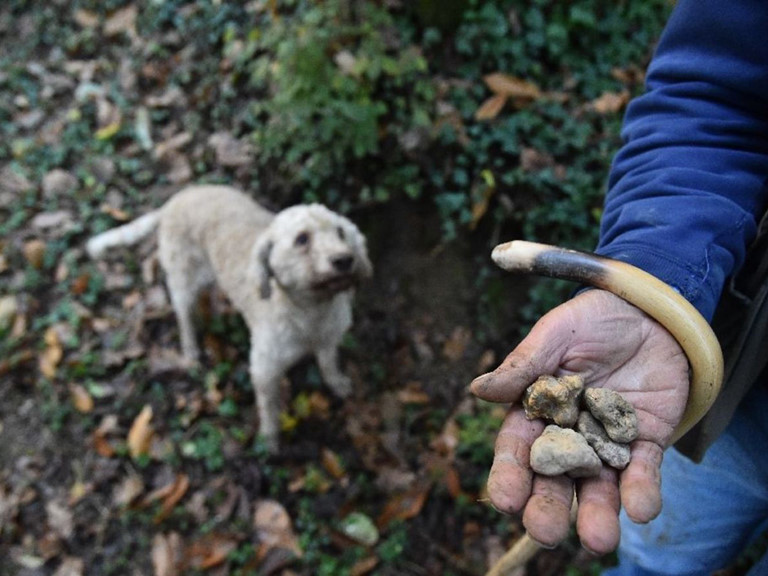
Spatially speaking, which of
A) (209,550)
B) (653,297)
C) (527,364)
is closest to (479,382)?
(527,364)

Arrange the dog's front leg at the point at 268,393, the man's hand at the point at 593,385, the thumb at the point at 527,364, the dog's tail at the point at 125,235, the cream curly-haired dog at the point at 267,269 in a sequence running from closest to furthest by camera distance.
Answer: the man's hand at the point at 593,385
the thumb at the point at 527,364
the cream curly-haired dog at the point at 267,269
the dog's front leg at the point at 268,393
the dog's tail at the point at 125,235

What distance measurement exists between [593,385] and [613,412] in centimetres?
15

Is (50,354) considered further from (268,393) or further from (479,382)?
(479,382)

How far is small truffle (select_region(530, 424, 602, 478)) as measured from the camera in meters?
1.42

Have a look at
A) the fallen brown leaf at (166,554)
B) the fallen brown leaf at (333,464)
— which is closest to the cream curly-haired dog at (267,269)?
the fallen brown leaf at (333,464)

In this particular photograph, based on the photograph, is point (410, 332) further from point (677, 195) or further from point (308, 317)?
point (677, 195)

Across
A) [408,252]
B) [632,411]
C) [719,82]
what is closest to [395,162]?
[408,252]

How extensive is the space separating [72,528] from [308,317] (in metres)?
1.85

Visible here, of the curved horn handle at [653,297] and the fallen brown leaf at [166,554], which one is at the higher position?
the curved horn handle at [653,297]

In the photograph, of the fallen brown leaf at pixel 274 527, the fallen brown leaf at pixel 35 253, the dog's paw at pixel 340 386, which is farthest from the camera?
the fallen brown leaf at pixel 35 253

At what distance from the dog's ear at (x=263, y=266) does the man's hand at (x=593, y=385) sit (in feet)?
6.88

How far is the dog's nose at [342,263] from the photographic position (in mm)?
3195

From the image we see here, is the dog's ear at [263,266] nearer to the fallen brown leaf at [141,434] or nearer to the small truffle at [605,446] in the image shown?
the fallen brown leaf at [141,434]

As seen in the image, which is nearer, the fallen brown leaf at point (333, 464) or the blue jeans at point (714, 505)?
the blue jeans at point (714, 505)
